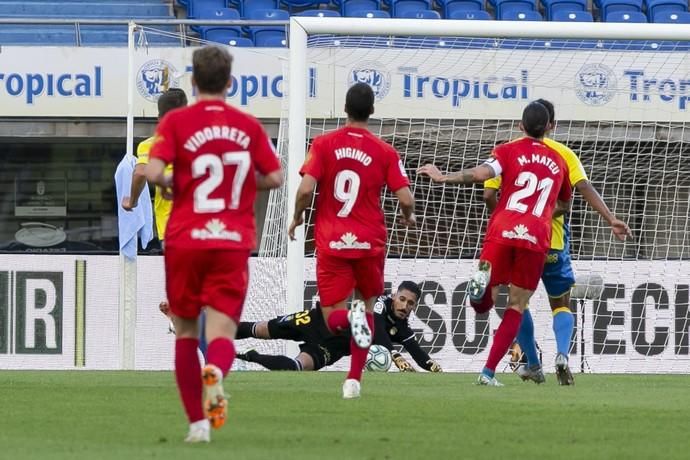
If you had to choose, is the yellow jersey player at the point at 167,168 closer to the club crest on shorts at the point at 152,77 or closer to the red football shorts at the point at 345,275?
the red football shorts at the point at 345,275

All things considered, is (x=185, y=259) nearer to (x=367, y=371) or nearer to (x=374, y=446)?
Result: (x=374, y=446)

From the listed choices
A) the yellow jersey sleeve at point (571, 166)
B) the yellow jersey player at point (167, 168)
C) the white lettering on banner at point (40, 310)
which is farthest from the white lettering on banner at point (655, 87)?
the yellow jersey player at point (167, 168)

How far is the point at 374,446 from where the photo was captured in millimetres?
6121

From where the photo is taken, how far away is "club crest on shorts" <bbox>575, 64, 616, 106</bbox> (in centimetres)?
1535

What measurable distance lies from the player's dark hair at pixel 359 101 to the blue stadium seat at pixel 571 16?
12.4m

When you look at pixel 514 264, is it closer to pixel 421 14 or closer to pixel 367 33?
pixel 367 33

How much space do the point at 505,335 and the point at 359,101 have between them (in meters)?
2.11

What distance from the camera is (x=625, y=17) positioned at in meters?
21.0

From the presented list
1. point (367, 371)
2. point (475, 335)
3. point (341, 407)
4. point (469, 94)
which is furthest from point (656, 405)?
point (469, 94)

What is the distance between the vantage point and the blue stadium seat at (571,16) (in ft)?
67.7

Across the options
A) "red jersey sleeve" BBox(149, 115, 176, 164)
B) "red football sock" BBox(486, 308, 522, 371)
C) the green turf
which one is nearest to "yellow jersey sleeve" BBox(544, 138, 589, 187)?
"red football sock" BBox(486, 308, 522, 371)

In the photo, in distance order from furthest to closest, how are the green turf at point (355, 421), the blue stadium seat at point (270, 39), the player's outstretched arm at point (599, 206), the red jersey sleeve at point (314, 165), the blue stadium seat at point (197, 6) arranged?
1. the blue stadium seat at point (197, 6)
2. the blue stadium seat at point (270, 39)
3. the player's outstretched arm at point (599, 206)
4. the red jersey sleeve at point (314, 165)
5. the green turf at point (355, 421)

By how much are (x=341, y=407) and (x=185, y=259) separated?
6.92 ft

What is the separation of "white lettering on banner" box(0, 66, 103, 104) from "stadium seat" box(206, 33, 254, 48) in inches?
66.9
